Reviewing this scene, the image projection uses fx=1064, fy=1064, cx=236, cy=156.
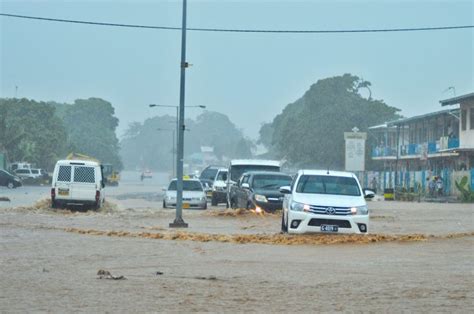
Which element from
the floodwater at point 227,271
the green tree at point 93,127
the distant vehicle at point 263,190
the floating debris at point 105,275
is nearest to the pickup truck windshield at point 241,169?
the distant vehicle at point 263,190

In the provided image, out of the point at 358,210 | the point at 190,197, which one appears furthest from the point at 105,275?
the point at 190,197

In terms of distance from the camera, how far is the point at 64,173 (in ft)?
130

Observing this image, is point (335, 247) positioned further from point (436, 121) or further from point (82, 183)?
point (436, 121)

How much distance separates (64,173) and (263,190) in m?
7.82

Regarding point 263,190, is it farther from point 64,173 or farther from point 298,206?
point 298,206

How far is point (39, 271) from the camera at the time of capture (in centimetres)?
1611

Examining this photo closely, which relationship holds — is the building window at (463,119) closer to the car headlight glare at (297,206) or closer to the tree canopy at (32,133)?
the tree canopy at (32,133)

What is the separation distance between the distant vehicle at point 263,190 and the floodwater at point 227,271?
707cm

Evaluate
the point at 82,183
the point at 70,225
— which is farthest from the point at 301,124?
the point at 70,225

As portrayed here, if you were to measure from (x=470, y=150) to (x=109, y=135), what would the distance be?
10050 cm

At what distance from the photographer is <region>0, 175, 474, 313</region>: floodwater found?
12242 mm

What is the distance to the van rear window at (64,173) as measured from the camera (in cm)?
3975

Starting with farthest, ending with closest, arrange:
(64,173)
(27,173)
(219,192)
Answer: (27,173) → (219,192) → (64,173)

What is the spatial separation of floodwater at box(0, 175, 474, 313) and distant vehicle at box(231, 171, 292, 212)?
7.07 meters
